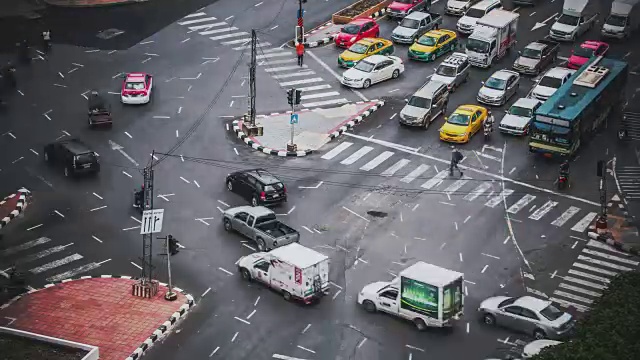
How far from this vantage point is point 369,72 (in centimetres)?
7794

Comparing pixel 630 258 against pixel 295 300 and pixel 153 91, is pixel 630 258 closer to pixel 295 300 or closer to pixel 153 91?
pixel 295 300

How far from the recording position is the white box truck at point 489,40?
80.6 meters

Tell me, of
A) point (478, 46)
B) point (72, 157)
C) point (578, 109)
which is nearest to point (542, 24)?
point (478, 46)

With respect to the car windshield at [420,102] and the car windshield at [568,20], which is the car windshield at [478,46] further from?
the car windshield at [420,102]

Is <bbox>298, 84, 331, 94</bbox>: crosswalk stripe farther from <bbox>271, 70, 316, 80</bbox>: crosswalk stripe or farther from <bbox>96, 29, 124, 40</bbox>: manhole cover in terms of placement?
<bbox>96, 29, 124, 40</bbox>: manhole cover

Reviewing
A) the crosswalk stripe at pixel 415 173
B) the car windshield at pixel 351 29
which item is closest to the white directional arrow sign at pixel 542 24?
the car windshield at pixel 351 29

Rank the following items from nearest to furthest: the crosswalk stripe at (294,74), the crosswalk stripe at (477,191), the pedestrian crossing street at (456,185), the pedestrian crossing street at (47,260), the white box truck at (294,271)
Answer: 1. the white box truck at (294,271)
2. the pedestrian crossing street at (47,260)
3. the pedestrian crossing street at (456,185)
4. the crosswalk stripe at (477,191)
5. the crosswalk stripe at (294,74)

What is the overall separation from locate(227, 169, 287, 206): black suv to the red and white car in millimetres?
12864

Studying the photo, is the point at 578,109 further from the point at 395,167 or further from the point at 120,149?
the point at 120,149

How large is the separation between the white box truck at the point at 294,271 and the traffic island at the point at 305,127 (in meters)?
15.0

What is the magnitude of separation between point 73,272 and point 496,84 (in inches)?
1263

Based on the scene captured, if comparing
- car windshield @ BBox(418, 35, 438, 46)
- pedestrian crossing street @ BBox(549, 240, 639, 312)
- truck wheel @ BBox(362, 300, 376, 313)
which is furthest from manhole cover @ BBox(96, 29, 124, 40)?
pedestrian crossing street @ BBox(549, 240, 639, 312)

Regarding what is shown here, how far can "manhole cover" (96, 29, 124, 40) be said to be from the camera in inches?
3334

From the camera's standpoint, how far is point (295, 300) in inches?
2127
